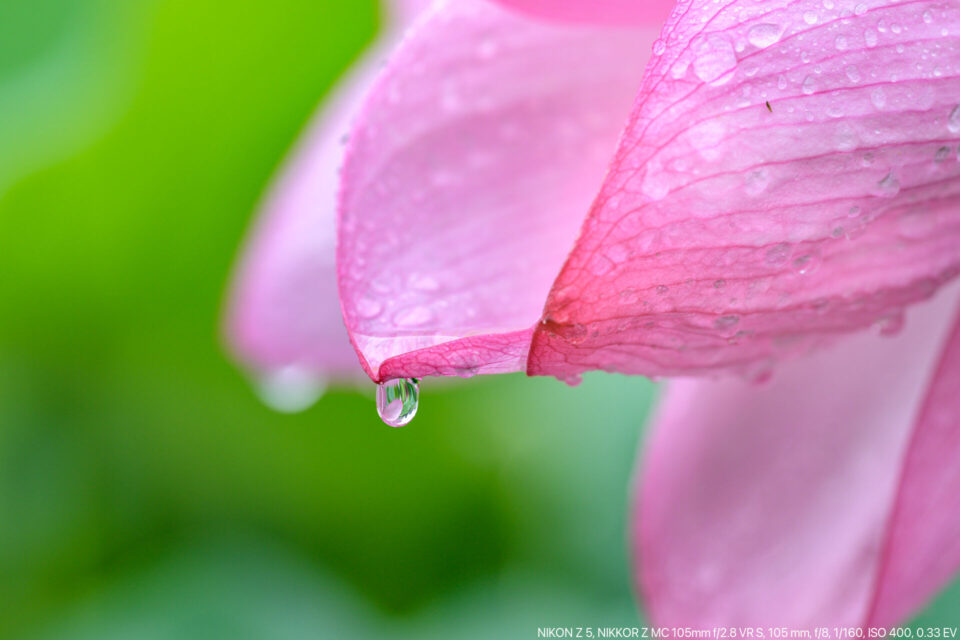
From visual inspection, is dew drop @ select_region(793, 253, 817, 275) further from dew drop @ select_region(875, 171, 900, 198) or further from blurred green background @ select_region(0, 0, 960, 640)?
blurred green background @ select_region(0, 0, 960, 640)

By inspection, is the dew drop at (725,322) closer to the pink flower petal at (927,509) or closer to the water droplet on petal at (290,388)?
the pink flower petal at (927,509)

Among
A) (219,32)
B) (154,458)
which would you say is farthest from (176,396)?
(219,32)

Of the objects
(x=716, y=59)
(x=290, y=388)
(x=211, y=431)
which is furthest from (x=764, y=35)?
(x=211, y=431)

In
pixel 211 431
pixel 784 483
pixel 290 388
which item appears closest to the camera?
pixel 784 483

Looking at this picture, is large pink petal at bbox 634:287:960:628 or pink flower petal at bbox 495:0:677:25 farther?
large pink petal at bbox 634:287:960:628

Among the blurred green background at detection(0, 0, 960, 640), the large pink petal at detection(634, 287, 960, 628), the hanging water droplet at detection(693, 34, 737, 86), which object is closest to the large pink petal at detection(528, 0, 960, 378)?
the hanging water droplet at detection(693, 34, 737, 86)

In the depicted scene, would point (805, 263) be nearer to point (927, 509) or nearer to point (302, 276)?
point (927, 509)
